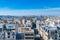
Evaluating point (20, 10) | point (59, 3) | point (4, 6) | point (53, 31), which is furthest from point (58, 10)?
point (4, 6)

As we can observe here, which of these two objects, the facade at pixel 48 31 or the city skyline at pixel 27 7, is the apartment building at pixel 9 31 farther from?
the facade at pixel 48 31

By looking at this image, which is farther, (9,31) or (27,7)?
(9,31)

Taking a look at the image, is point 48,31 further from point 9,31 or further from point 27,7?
point 9,31

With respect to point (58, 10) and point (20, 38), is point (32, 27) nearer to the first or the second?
point (20, 38)

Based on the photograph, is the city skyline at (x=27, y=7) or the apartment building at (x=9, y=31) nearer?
the city skyline at (x=27, y=7)

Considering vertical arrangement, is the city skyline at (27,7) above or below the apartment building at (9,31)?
above

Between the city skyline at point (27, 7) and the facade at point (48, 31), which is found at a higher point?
the city skyline at point (27, 7)

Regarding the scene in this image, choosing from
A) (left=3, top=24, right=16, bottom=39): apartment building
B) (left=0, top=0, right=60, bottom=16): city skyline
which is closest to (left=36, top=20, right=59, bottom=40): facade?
(left=0, top=0, right=60, bottom=16): city skyline

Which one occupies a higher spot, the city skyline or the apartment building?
the city skyline

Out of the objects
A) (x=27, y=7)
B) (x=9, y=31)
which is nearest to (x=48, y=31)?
(x=27, y=7)

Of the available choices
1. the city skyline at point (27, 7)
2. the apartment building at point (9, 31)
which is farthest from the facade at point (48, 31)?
the apartment building at point (9, 31)

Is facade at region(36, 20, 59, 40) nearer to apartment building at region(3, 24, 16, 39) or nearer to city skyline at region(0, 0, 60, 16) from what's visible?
city skyline at region(0, 0, 60, 16)
